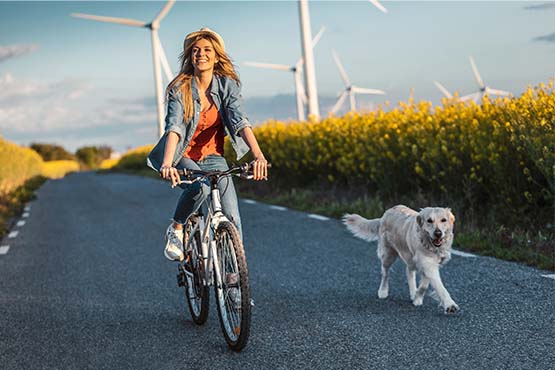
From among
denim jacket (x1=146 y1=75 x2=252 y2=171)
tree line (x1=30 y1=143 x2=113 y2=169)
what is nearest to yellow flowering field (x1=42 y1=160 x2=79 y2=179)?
tree line (x1=30 y1=143 x2=113 y2=169)

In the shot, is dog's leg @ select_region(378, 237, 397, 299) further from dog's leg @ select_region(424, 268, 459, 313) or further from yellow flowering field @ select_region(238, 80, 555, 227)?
yellow flowering field @ select_region(238, 80, 555, 227)

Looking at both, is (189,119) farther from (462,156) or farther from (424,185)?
(424,185)

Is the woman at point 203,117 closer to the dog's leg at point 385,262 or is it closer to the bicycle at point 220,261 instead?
the bicycle at point 220,261

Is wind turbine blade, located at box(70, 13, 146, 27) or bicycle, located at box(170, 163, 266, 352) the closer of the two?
bicycle, located at box(170, 163, 266, 352)

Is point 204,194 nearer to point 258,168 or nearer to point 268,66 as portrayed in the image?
point 258,168

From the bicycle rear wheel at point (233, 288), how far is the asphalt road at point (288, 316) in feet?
0.52

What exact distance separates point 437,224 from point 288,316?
135cm

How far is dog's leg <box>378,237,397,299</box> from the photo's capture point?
594 cm

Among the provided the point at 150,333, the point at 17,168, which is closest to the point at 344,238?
the point at 150,333

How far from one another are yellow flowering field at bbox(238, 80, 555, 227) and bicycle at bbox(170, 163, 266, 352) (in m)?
4.45

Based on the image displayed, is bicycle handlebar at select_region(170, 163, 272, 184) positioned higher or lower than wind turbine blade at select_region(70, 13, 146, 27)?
lower

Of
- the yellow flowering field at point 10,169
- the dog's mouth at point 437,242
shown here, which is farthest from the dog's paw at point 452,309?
the yellow flowering field at point 10,169

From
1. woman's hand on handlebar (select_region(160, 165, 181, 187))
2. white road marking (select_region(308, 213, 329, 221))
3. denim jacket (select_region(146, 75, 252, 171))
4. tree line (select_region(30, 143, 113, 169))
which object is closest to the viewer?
woman's hand on handlebar (select_region(160, 165, 181, 187))

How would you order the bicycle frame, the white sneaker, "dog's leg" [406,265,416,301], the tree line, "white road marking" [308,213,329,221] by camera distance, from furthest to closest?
the tree line, "white road marking" [308,213,329,221], "dog's leg" [406,265,416,301], the white sneaker, the bicycle frame
